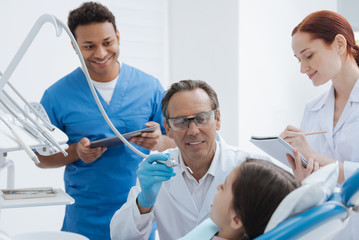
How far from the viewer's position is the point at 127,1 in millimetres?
3373

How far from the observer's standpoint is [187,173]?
174cm

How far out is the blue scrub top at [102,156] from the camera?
198 cm

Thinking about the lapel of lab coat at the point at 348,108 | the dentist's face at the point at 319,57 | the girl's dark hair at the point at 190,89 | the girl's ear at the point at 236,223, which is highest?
the dentist's face at the point at 319,57

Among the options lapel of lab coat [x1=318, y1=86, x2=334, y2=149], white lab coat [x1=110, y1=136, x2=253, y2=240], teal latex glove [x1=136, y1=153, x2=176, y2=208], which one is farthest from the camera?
lapel of lab coat [x1=318, y1=86, x2=334, y2=149]

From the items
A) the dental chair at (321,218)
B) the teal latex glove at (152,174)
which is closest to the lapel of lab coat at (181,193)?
the teal latex glove at (152,174)

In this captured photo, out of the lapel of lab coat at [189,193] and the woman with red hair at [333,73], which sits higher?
the woman with red hair at [333,73]

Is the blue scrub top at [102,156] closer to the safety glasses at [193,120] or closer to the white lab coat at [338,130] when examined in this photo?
the safety glasses at [193,120]

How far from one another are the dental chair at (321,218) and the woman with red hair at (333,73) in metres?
0.88

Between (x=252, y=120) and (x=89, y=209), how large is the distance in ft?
6.31

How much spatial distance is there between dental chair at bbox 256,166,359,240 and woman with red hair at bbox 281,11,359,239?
34.7 inches

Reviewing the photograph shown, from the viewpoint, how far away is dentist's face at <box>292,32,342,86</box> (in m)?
1.88

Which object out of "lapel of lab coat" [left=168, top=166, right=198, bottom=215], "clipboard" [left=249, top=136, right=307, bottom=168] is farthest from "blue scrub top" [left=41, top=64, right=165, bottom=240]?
"clipboard" [left=249, top=136, right=307, bottom=168]

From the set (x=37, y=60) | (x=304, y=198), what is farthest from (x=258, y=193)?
(x=37, y=60)

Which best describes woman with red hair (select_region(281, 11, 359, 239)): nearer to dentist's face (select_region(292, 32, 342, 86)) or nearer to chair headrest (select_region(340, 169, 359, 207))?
dentist's face (select_region(292, 32, 342, 86))
